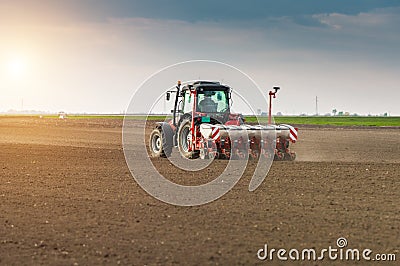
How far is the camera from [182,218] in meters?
11.0

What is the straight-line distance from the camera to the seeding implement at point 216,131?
2044cm

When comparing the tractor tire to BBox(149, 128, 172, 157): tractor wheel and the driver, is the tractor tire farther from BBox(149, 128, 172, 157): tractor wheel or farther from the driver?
the driver

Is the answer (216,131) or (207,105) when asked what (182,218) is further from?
(207,105)

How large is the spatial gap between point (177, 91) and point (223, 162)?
11.4 ft

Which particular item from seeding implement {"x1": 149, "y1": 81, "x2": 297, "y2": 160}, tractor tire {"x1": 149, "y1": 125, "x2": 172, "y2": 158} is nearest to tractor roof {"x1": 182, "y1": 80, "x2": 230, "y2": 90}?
seeding implement {"x1": 149, "y1": 81, "x2": 297, "y2": 160}

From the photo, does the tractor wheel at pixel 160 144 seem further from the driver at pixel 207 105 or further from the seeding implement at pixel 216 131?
the driver at pixel 207 105

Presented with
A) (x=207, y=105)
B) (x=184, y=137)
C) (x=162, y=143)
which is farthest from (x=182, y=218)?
(x=162, y=143)

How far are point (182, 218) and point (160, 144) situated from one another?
1219 cm

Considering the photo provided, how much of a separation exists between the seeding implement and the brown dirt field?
7.75 feet

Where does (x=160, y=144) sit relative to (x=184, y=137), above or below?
below

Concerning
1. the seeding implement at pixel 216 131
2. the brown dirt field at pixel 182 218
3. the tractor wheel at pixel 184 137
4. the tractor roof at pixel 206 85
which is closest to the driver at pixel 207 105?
the seeding implement at pixel 216 131

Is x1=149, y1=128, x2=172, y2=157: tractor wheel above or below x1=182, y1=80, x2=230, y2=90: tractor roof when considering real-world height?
below

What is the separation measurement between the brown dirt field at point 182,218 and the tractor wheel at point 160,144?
4660 millimetres

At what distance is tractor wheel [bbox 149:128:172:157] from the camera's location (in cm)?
2284
